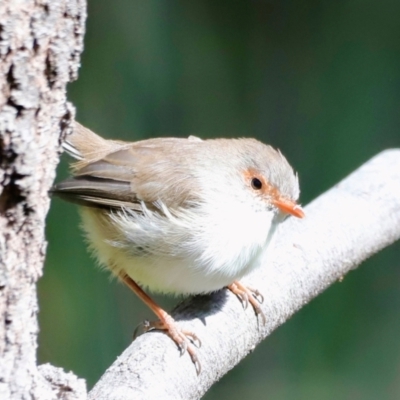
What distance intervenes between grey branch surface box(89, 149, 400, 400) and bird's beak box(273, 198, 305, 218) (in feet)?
A: 0.63

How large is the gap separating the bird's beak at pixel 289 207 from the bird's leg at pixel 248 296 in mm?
357

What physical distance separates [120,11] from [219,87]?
875 mm

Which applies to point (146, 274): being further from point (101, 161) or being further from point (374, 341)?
point (374, 341)

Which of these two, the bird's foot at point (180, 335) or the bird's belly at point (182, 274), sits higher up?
the bird's belly at point (182, 274)

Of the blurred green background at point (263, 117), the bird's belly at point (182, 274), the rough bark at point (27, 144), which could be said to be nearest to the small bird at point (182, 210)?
the bird's belly at point (182, 274)

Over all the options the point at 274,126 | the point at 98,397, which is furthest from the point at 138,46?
the point at 98,397

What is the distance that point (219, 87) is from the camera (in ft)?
16.2

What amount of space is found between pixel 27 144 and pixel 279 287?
1.60 m

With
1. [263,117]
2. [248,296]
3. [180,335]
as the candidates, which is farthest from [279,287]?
[263,117]

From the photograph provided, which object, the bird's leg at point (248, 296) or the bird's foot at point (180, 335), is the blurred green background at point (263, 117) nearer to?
the bird's leg at point (248, 296)

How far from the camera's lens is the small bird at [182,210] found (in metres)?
2.62

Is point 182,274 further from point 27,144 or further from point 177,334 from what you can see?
point 27,144

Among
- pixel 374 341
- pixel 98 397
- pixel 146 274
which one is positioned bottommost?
pixel 374 341

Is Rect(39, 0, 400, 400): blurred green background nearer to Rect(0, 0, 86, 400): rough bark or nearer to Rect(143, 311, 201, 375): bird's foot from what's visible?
Rect(143, 311, 201, 375): bird's foot
